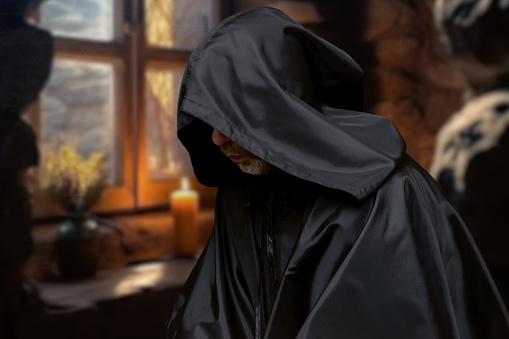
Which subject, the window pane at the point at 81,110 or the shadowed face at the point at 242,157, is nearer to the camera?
the shadowed face at the point at 242,157

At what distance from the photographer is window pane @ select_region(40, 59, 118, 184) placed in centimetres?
180

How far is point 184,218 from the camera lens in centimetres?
194

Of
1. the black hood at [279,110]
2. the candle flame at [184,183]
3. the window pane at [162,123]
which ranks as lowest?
the candle flame at [184,183]

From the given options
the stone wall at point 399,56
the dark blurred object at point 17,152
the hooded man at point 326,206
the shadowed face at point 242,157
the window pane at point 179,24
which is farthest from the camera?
the stone wall at point 399,56

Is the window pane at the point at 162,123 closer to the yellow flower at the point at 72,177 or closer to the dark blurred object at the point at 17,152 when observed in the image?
the yellow flower at the point at 72,177

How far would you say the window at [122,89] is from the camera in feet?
5.92

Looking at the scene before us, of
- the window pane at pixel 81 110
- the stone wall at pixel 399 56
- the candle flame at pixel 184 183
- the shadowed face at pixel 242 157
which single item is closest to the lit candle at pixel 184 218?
the candle flame at pixel 184 183

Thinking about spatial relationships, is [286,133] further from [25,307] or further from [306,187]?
[25,307]

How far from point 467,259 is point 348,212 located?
0.25 m

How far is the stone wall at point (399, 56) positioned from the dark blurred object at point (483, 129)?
6 centimetres

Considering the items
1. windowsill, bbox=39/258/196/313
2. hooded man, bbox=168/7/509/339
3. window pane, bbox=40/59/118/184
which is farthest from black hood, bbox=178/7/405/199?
windowsill, bbox=39/258/196/313

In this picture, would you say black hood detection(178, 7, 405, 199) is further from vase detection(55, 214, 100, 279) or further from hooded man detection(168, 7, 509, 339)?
vase detection(55, 214, 100, 279)

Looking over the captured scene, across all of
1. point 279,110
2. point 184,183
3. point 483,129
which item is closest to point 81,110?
point 184,183

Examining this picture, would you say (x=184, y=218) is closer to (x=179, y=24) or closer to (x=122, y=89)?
(x=122, y=89)
